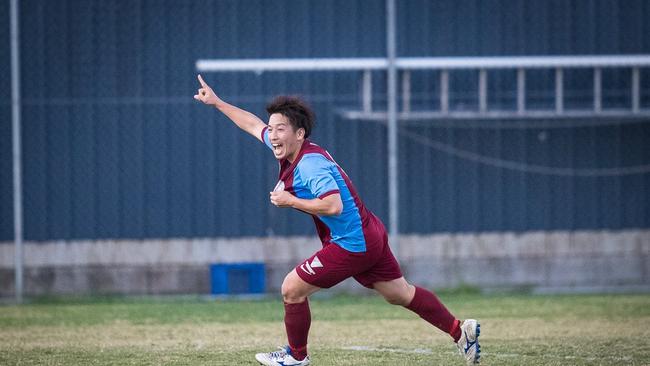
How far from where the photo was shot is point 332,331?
10430mm

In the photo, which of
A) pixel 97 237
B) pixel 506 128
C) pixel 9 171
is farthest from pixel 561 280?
pixel 9 171

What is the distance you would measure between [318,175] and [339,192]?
0.17m

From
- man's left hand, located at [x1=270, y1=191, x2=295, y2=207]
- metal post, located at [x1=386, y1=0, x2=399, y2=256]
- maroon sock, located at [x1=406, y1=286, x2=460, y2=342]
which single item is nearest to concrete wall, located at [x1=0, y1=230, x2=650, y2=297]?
metal post, located at [x1=386, y1=0, x2=399, y2=256]

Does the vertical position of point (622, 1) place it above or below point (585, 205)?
above

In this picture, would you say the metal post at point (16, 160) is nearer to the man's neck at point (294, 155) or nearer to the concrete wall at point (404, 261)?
the concrete wall at point (404, 261)

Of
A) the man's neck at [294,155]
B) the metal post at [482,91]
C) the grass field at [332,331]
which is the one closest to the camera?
the man's neck at [294,155]

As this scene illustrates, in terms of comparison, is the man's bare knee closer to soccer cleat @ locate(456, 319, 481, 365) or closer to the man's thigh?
the man's thigh

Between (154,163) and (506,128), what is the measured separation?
4.49m

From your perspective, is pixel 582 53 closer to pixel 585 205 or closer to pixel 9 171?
pixel 585 205

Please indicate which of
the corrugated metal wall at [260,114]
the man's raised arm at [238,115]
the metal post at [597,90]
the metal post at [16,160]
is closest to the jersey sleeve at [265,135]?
the man's raised arm at [238,115]

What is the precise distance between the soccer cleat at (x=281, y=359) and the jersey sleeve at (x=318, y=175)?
113 cm

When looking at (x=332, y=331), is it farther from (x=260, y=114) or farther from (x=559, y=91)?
(x=559, y=91)

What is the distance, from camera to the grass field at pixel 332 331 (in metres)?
8.41

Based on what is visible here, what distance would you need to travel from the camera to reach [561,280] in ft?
47.1
